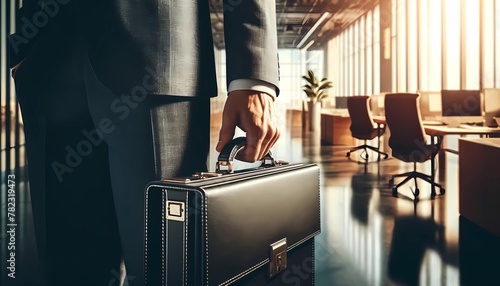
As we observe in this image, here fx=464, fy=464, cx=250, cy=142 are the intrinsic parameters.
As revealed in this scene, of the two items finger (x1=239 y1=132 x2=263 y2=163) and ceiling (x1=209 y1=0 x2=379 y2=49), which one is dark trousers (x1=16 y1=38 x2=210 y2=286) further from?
ceiling (x1=209 y1=0 x2=379 y2=49)

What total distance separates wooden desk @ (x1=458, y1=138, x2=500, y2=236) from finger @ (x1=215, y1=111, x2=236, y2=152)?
2922 millimetres

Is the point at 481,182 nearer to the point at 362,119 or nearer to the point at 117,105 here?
the point at 117,105

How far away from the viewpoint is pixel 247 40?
0.91m

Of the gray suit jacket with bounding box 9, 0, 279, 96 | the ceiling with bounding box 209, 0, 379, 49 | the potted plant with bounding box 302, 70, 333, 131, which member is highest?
the ceiling with bounding box 209, 0, 379, 49

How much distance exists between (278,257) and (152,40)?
494 millimetres

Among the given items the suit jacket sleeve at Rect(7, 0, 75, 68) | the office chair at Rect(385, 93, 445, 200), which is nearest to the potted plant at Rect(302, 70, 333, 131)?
the office chair at Rect(385, 93, 445, 200)

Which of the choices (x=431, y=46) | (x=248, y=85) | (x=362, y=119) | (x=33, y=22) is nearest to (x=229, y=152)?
(x=248, y=85)

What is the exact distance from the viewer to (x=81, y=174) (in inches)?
36.8

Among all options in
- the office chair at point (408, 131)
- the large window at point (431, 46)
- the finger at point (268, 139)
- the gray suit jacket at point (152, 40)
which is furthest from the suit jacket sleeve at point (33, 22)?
the large window at point (431, 46)

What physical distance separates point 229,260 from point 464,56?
9.70 m

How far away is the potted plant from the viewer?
12781mm

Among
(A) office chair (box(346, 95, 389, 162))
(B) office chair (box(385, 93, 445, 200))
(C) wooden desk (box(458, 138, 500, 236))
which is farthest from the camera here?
(A) office chair (box(346, 95, 389, 162))

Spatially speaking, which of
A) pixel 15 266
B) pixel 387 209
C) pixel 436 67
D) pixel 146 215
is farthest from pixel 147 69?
pixel 436 67

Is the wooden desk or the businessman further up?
the businessman
